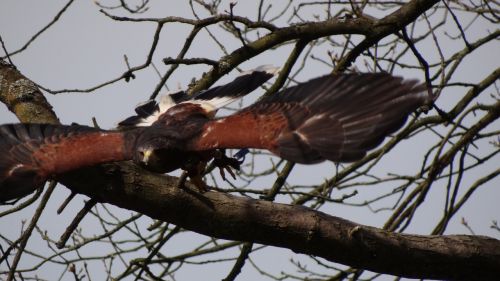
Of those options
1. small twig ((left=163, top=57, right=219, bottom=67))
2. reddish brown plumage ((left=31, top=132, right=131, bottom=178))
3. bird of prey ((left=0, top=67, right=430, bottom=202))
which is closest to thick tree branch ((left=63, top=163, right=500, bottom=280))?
reddish brown plumage ((left=31, top=132, right=131, bottom=178))

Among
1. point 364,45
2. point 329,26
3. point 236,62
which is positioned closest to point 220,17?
point 236,62

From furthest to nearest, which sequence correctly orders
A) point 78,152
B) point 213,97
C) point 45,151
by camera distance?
point 213,97, point 45,151, point 78,152

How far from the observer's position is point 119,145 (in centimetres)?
372

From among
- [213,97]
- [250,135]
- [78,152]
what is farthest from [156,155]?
[213,97]

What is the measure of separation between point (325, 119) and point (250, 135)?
0.37 meters

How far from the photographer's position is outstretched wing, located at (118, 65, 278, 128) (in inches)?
181

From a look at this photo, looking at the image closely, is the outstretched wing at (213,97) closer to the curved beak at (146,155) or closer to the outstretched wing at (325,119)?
the curved beak at (146,155)

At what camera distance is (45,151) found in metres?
3.75

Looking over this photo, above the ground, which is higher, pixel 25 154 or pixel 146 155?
pixel 25 154

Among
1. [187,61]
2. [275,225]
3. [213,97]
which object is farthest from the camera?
[213,97]

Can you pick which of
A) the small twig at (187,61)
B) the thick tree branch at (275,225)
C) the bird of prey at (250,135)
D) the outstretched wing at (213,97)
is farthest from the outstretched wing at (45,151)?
the outstretched wing at (213,97)

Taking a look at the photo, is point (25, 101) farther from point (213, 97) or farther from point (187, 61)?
point (213, 97)

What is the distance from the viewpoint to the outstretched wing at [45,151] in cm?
343

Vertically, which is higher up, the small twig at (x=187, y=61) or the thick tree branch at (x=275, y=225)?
the small twig at (x=187, y=61)
